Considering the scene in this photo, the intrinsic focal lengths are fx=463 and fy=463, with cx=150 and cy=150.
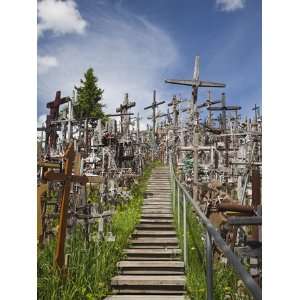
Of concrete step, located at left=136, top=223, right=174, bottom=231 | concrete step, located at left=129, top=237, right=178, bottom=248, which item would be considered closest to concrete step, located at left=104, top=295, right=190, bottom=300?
concrete step, located at left=129, top=237, right=178, bottom=248

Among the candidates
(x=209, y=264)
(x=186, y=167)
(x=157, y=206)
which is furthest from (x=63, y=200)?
(x=186, y=167)

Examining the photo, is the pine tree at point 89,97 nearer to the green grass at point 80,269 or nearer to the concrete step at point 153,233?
the green grass at point 80,269

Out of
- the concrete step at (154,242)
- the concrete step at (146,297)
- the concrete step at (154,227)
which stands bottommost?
the concrete step at (146,297)

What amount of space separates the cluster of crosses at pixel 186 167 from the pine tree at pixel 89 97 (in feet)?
0.23

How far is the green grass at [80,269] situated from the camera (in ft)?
6.42

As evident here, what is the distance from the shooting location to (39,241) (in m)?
2.12

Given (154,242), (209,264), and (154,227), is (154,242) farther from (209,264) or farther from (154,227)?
(209,264)

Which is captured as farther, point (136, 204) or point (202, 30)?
point (136, 204)

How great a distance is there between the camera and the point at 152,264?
2.60 metres

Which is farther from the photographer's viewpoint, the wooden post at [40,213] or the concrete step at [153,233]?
the concrete step at [153,233]

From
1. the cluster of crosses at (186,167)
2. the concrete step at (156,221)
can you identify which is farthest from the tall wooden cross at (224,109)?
the concrete step at (156,221)

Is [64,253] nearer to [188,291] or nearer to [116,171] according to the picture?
[188,291]
